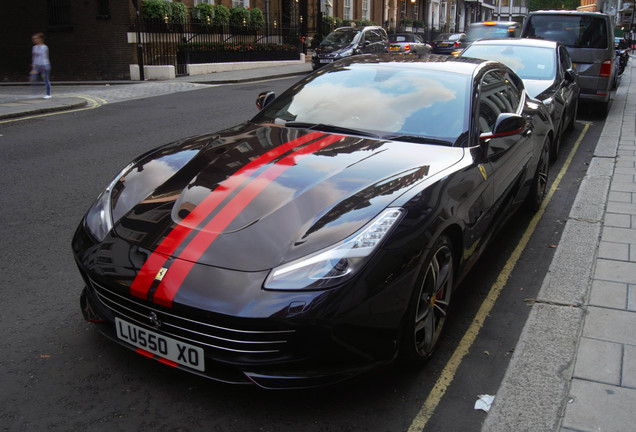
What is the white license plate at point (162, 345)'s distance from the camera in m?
2.54

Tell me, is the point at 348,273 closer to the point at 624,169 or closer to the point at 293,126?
the point at 293,126

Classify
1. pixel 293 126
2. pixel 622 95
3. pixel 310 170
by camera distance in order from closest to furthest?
1. pixel 310 170
2. pixel 293 126
3. pixel 622 95

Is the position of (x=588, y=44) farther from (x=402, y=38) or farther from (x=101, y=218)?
(x=402, y=38)

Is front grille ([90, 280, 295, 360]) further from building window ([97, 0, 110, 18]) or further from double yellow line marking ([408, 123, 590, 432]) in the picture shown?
building window ([97, 0, 110, 18])

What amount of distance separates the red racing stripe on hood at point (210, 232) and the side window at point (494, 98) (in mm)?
1553

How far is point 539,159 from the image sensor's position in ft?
18.1

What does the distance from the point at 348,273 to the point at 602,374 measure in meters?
1.53

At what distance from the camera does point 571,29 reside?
11922 mm

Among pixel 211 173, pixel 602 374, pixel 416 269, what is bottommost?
pixel 602 374

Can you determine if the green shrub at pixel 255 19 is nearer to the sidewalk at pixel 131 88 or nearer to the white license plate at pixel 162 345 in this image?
the sidewalk at pixel 131 88

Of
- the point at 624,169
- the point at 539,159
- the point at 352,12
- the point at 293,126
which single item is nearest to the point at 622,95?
the point at 624,169

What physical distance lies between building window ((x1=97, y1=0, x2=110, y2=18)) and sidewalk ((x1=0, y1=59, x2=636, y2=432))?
19.5 m

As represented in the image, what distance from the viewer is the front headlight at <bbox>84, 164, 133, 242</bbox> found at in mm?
2982

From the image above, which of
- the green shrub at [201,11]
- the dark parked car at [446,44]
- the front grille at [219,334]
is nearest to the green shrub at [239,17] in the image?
the green shrub at [201,11]
